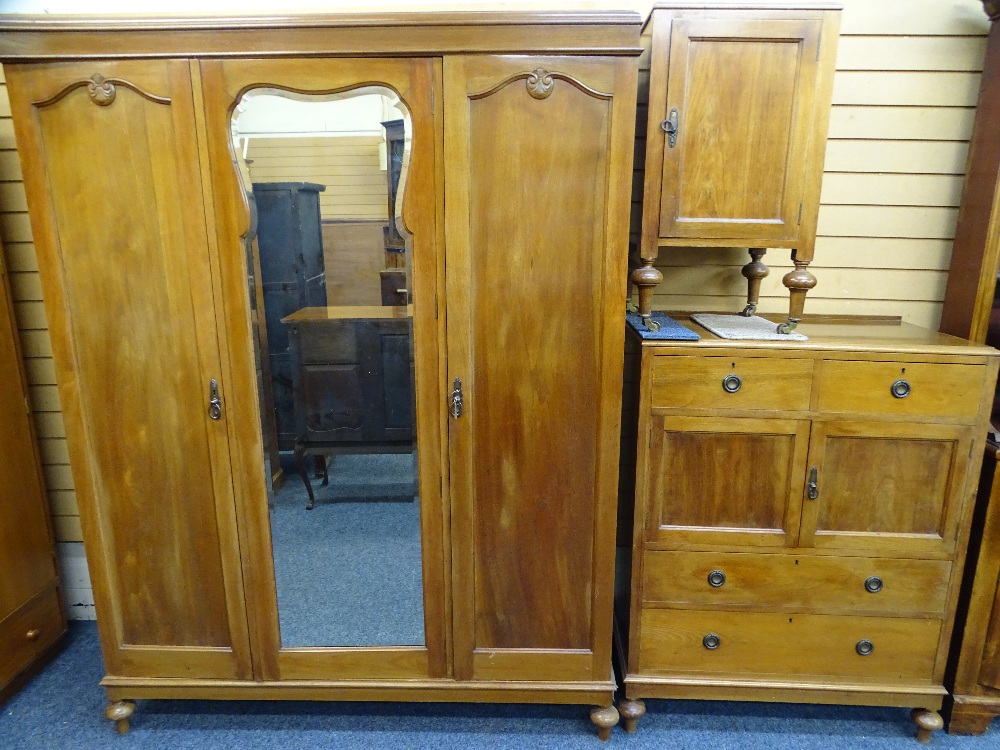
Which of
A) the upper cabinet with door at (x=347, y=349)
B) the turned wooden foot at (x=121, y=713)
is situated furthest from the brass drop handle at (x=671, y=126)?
the turned wooden foot at (x=121, y=713)

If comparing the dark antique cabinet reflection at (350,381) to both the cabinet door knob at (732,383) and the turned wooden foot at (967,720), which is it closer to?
the cabinet door knob at (732,383)

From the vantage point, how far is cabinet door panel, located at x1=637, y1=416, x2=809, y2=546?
167 cm

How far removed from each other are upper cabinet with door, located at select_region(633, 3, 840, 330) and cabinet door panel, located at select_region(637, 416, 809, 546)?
0.32m

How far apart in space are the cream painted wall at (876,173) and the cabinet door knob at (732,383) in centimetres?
58

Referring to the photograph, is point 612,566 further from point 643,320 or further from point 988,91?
point 988,91

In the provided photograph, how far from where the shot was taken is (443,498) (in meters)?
1.70

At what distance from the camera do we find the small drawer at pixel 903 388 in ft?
5.19

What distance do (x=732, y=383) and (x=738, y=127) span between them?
0.65 metres

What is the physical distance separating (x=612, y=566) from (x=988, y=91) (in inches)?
67.8

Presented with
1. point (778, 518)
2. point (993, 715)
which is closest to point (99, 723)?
point (778, 518)

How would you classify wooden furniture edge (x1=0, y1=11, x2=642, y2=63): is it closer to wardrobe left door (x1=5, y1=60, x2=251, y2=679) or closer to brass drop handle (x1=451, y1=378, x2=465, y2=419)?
wardrobe left door (x1=5, y1=60, x2=251, y2=679)

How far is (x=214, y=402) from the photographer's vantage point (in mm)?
1642

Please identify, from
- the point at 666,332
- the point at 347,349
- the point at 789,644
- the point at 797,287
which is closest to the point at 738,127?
the point at 797,287

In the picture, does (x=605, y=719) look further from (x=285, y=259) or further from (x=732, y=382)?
(x=285, y=259)
